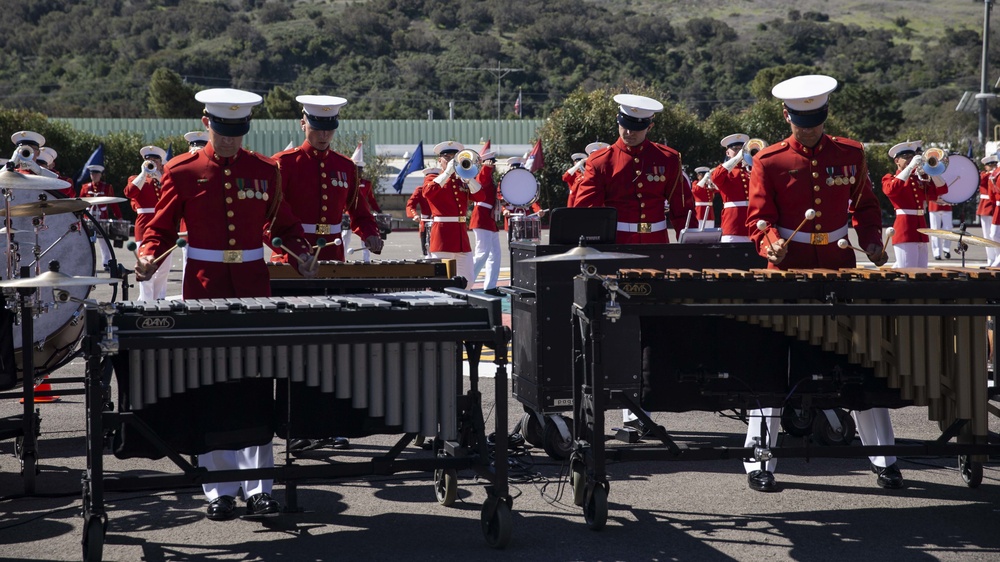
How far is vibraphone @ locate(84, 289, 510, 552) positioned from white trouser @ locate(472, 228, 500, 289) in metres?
9.84

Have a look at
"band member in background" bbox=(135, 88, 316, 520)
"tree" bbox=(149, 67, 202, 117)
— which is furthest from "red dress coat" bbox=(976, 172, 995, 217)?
"tree" bbox=(149, 67, 202, 117)

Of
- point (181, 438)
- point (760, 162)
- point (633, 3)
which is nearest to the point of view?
point (181, 438)

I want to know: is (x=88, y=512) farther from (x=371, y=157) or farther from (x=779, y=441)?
(x=371, y=157)

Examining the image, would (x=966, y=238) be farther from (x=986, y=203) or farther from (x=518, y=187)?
(x=986, y=203)

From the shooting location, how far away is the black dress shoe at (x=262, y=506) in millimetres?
5746

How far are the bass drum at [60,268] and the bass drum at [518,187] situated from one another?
10.1m

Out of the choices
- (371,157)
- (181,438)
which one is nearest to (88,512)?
(181,438)

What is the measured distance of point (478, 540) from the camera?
5.46m

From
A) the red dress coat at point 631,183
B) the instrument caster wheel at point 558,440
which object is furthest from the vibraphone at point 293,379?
the red dress coat at point 631,183

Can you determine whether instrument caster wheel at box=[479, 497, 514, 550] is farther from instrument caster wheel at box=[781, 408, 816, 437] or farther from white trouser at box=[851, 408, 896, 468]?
instrument caster wheel at box=[781, 408, 816, 437]

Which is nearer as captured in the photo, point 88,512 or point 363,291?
point 88,512

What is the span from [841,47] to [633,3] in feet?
87.5

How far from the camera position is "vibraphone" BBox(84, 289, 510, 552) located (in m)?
4.92

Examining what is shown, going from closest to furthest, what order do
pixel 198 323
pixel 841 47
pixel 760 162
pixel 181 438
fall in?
pixel 198 323 → pixel 181 438 → pixel 760 162 → pixel 841 47
